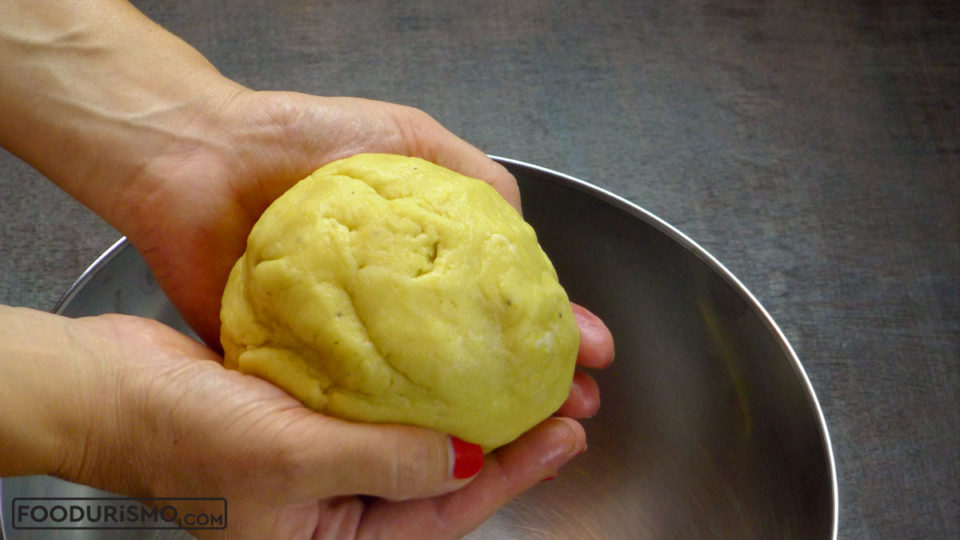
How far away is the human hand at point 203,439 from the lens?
38.6 inches

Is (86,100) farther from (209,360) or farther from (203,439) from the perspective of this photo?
(203,439)

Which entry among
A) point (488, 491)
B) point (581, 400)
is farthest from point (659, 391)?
point (488, 491)

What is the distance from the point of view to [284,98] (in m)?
1.41

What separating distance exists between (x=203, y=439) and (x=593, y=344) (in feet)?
2.12

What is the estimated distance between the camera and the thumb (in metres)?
0.98

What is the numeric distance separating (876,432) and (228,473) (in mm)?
1336

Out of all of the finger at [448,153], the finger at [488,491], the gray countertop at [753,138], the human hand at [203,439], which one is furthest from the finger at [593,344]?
the gray countertop at [753,138]

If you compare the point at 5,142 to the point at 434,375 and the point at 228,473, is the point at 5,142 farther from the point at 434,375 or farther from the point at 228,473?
the point at 434,375

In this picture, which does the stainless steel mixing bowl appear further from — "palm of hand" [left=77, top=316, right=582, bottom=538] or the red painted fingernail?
the red painted fingernail

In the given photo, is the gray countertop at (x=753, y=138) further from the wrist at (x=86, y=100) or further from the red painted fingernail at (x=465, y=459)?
the red painted fingernail at (x=465, y=459)

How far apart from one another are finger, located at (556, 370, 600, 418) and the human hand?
1.17 ft

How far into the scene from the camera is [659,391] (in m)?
1.52

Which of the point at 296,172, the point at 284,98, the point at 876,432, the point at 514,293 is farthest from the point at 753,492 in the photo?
the point at 284,98

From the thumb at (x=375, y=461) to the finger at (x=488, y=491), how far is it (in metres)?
0.08
